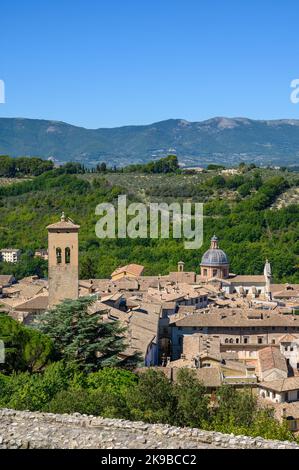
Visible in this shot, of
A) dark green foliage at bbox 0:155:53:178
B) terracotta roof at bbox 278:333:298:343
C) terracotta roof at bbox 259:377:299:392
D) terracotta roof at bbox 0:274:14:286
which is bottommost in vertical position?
terracotta roof at bbox 0:274:14:286

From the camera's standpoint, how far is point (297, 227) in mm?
50406

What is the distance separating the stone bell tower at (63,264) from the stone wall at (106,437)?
1482 centimetres

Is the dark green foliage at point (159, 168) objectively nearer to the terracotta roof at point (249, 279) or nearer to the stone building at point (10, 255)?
the stone building at point (10, 255)

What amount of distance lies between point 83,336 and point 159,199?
3827 cm

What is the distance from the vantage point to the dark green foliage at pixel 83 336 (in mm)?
19531

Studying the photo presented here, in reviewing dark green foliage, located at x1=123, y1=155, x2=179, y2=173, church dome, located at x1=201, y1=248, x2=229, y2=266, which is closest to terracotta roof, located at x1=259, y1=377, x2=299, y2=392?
church dome, located at x1=201, y1=248, x2=229, y2=266

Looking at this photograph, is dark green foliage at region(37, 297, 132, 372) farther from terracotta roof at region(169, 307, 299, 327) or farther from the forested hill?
the forested hill

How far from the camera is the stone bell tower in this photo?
989 inches

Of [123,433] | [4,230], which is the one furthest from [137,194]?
[123,433]

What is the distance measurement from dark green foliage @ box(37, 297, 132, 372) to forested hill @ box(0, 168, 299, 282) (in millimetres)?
21389

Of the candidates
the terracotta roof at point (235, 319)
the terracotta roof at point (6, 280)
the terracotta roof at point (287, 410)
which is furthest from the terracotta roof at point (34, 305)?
the terracotta roof at point (287, 410)

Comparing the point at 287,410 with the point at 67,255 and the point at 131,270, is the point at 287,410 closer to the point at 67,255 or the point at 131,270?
the point at 67,255

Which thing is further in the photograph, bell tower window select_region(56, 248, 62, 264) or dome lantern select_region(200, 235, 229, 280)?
dome lantern select_region(200, 235, 229, 280)

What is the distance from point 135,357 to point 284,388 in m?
3.49
